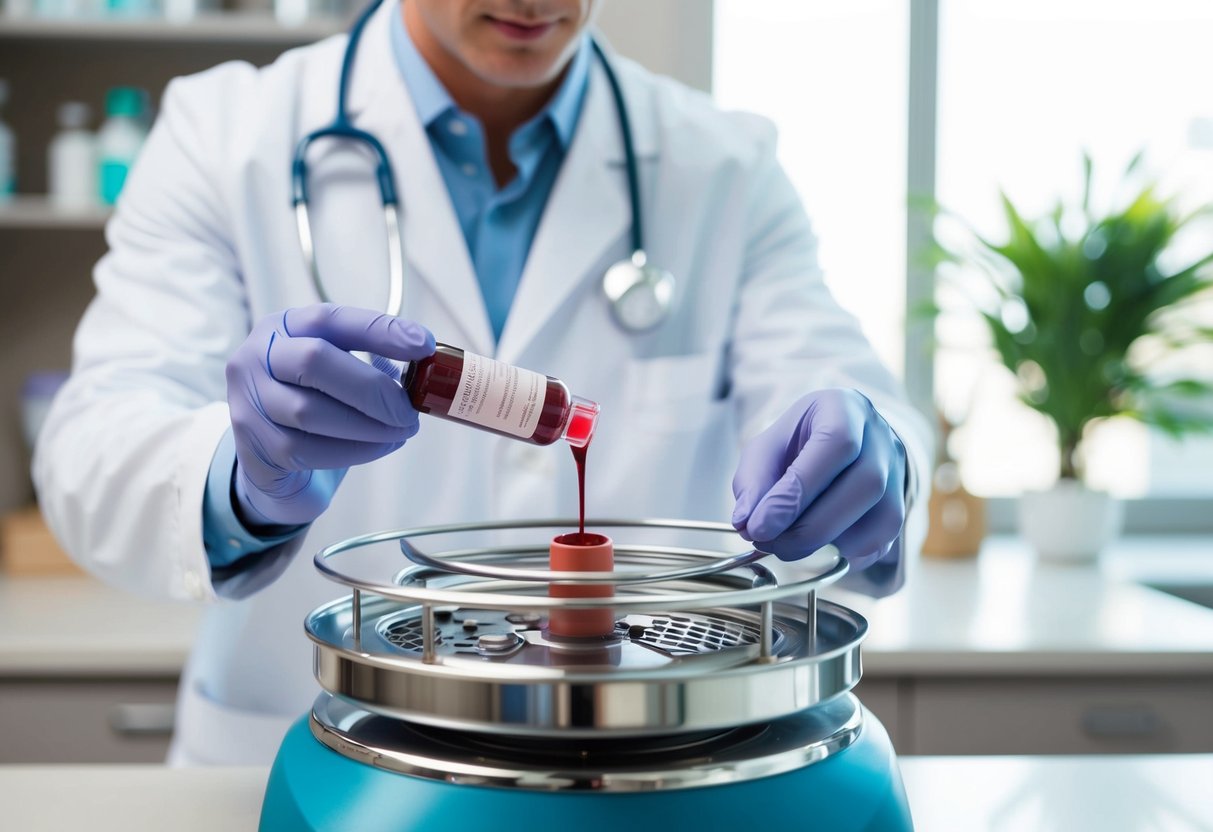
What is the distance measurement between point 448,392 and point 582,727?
0.83ft

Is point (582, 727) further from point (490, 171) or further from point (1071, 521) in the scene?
point (1071, 521)

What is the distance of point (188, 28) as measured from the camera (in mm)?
1808

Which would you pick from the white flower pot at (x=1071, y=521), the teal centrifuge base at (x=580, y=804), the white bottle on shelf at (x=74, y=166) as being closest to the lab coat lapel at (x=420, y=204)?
the teal centrifuge base at (x=580, y=804)

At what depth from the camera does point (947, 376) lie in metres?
2.30

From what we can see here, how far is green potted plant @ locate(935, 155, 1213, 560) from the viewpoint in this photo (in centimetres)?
189

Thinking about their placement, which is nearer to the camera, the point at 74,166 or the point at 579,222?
the point at 579,222

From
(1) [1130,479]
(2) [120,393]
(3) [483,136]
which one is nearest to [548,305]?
(3) [483,136]

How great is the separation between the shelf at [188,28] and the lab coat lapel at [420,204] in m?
0.68

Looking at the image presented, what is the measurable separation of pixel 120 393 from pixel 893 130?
66.7 inches

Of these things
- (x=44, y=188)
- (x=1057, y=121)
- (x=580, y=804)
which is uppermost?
(x=1057, y=121)

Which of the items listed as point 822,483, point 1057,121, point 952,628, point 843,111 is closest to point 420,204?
point 822,483

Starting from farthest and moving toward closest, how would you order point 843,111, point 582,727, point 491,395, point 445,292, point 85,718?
1. point 843,111
2. point 85,718
3. point 445,292
4. point 491,395
5. point 582,727

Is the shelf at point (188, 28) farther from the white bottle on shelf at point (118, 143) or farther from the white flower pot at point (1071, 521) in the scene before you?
the white flower pot at point (1071, 521)

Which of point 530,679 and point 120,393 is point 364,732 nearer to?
point 530,679
